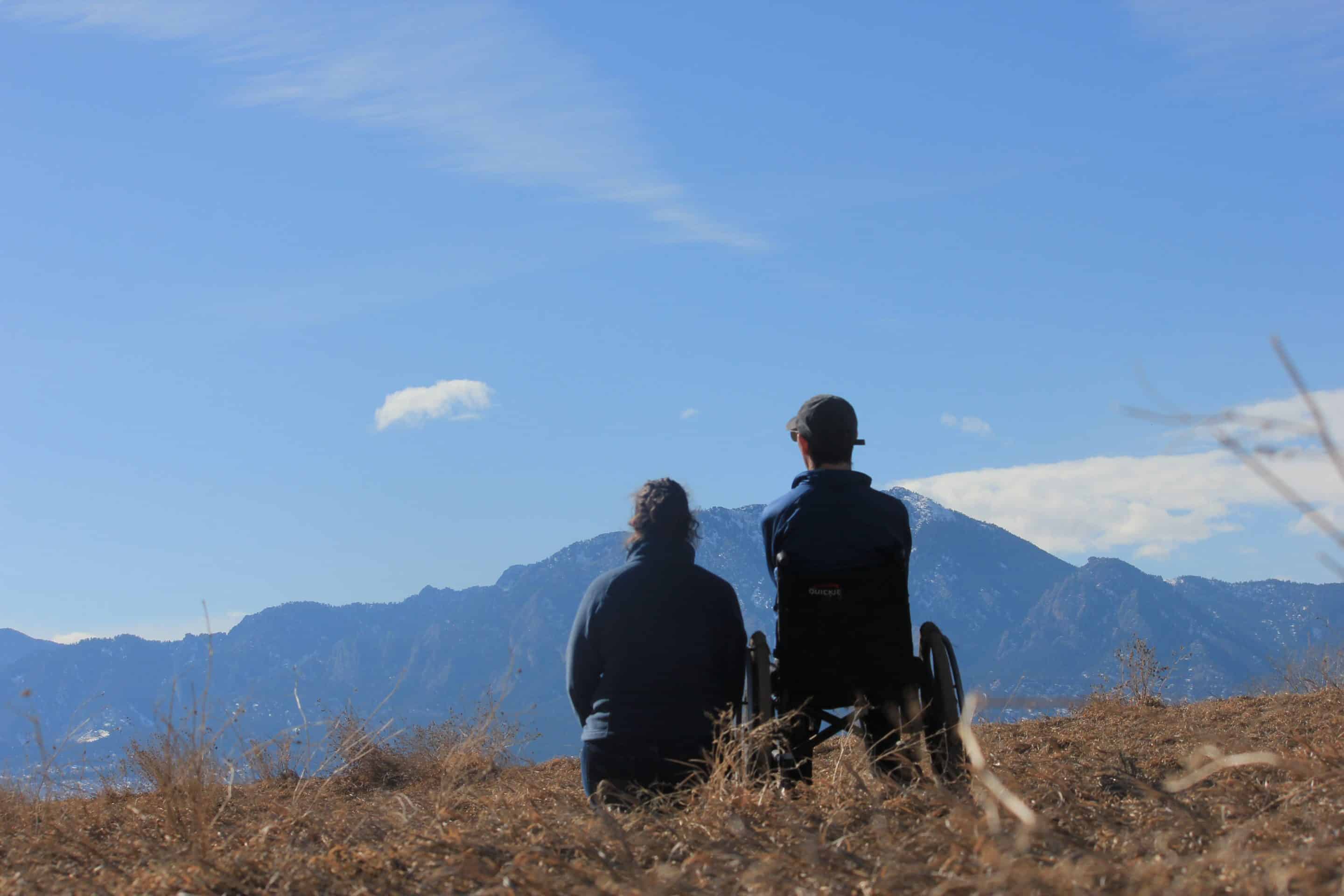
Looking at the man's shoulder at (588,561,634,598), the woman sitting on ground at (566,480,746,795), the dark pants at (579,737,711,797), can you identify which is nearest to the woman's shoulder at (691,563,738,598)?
the woman sitting on ground at (566,480,746,795)

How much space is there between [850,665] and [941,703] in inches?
15.5

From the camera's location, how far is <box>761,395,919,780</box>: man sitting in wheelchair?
490 cm

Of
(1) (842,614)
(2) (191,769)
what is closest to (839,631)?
(1) (842,614)

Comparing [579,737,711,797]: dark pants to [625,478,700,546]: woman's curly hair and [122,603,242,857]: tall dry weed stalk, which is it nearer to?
[625,478,700,546]: woman's curly hair

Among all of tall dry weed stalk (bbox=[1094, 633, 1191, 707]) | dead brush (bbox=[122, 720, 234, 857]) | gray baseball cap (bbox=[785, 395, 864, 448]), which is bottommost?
tall dry weed stalk (bbox=[1094, 633, 1191, 707])

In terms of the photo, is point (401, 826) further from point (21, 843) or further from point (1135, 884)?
point (1135, 884)

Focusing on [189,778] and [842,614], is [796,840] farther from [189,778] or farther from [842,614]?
[189,778]

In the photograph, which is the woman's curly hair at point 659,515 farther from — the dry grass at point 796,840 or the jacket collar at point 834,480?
the dry grass at point 796,840

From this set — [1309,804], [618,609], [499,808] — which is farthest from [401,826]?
[1309,804]

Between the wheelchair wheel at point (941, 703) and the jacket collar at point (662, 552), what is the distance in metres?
1.07

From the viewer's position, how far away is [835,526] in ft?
16.5

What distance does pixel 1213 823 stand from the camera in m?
3.50

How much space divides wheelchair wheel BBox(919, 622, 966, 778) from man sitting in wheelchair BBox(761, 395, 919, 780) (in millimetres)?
89

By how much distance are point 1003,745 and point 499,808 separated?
371 cm
